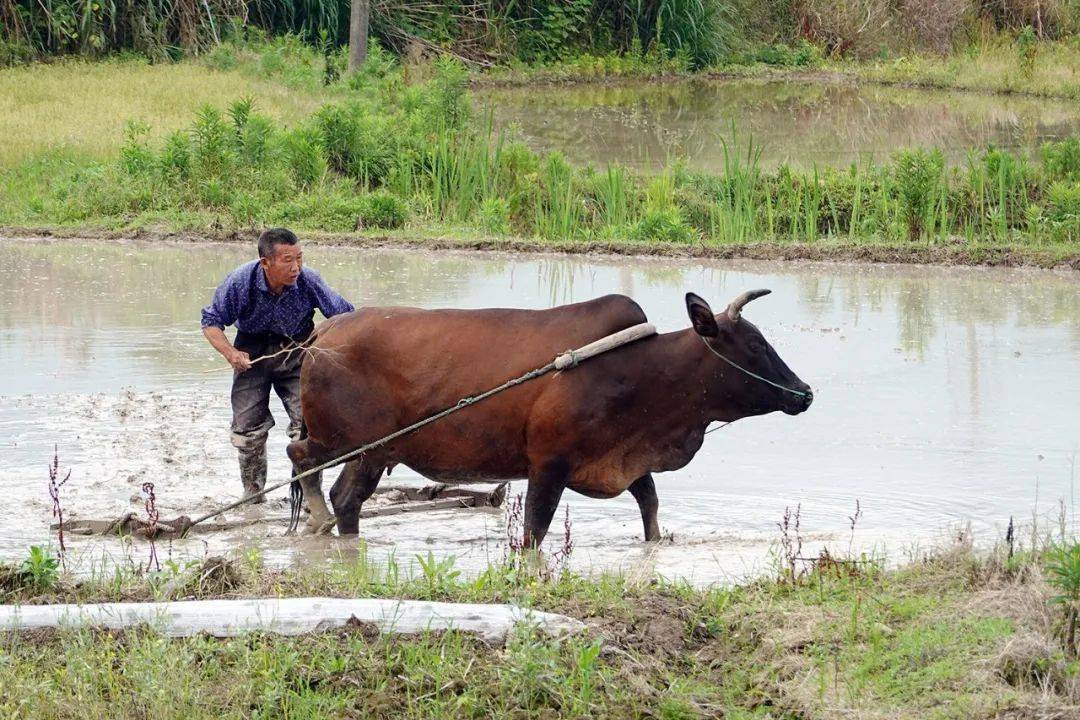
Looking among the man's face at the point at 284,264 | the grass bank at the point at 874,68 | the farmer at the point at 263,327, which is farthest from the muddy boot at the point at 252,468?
the grass bank at the point at 874,68

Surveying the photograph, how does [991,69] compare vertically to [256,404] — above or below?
above

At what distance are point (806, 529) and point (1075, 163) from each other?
997 cm

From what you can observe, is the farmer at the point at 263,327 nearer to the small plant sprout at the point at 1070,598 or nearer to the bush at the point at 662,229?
the small plant sprout at the point at 1070,598

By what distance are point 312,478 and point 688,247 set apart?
25.1ft

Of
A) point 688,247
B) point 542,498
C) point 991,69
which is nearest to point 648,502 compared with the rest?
point 542,498

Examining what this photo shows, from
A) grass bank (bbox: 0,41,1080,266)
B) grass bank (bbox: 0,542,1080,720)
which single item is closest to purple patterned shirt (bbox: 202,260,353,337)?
grass bank (bbox: 0,542,1080,720)

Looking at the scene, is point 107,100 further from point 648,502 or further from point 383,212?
point 648,502

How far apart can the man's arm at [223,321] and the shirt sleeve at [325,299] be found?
381 millimetres

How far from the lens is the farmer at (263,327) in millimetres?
7250

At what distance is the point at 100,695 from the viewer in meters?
4.42

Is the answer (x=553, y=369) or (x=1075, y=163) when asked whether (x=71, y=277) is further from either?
(x=1075, y=163)

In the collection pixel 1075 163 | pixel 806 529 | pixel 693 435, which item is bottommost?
pixel 806 529

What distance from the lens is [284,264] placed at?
7203 millimetres

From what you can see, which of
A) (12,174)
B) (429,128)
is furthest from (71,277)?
(429,128)
